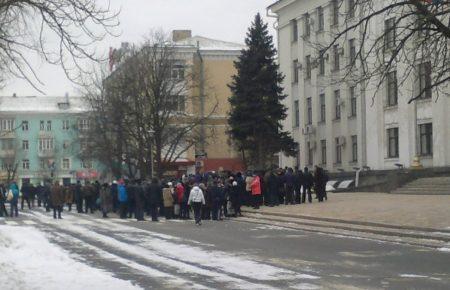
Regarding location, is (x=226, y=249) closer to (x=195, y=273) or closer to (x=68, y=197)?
(x=195, y=273)

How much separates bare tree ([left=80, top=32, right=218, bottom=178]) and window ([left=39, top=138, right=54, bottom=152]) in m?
58.4

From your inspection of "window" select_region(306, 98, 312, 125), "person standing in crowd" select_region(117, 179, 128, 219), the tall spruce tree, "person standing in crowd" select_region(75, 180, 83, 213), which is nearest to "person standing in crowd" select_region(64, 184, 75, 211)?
A: "person standing in crowd" select_region(75, 180, 83, 213)

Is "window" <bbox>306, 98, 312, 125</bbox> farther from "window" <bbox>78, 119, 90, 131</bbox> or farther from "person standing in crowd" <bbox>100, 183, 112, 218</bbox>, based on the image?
"person standing in crowd" <bbox>100, 183, 112, 218</bbox>

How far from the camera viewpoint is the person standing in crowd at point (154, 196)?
30.3m

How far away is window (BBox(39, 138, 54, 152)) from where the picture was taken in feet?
363

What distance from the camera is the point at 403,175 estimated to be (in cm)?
4147

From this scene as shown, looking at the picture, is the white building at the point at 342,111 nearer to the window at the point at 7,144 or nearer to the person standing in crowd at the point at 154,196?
the person standing in crowd at the point at 154,196

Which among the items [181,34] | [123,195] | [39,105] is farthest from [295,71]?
[39,105]

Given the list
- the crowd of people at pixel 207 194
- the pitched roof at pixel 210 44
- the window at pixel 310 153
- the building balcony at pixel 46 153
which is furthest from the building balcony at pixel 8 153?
the crowd of people at pixel 207 194

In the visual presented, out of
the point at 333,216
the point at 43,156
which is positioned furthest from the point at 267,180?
the point at 43,156

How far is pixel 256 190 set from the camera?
32.2 metres

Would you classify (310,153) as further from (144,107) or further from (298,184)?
(298,184)

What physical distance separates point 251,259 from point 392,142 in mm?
33459

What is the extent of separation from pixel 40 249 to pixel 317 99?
40.8 metres
